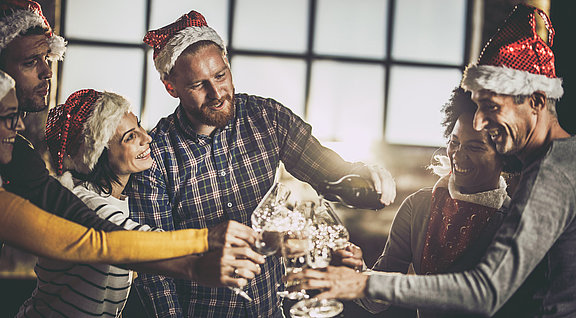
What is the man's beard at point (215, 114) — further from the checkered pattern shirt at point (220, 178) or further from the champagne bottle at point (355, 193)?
the champagne bottle at point (355, 193)

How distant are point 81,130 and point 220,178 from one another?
60 centimetres

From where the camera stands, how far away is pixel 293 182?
3391mm

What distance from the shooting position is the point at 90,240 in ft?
4.59

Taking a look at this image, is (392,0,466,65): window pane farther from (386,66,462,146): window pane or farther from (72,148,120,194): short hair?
(72,148,120,194): short hair

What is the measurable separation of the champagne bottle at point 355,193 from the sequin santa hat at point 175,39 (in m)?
0.90

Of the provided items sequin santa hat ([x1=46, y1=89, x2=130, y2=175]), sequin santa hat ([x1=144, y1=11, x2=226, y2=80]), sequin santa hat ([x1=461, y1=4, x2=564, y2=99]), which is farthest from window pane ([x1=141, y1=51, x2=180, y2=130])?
sequin santa hat ([x1=461, y1=4, x2=564, y2=99])

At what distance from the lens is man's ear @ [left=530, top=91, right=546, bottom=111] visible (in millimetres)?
1484

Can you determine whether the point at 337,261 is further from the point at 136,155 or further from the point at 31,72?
the point at 31,72

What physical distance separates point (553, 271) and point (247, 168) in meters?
1.24

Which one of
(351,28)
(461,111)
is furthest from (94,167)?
(351,28)

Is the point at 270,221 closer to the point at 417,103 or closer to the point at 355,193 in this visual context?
the point at 355,193

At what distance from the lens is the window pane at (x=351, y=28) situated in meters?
3.50

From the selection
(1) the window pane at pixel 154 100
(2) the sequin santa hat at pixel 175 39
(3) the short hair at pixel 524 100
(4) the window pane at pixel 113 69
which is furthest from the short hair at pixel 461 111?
(4) the window pane at pixel 113 69

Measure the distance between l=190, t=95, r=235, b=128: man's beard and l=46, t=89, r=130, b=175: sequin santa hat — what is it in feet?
1.06
